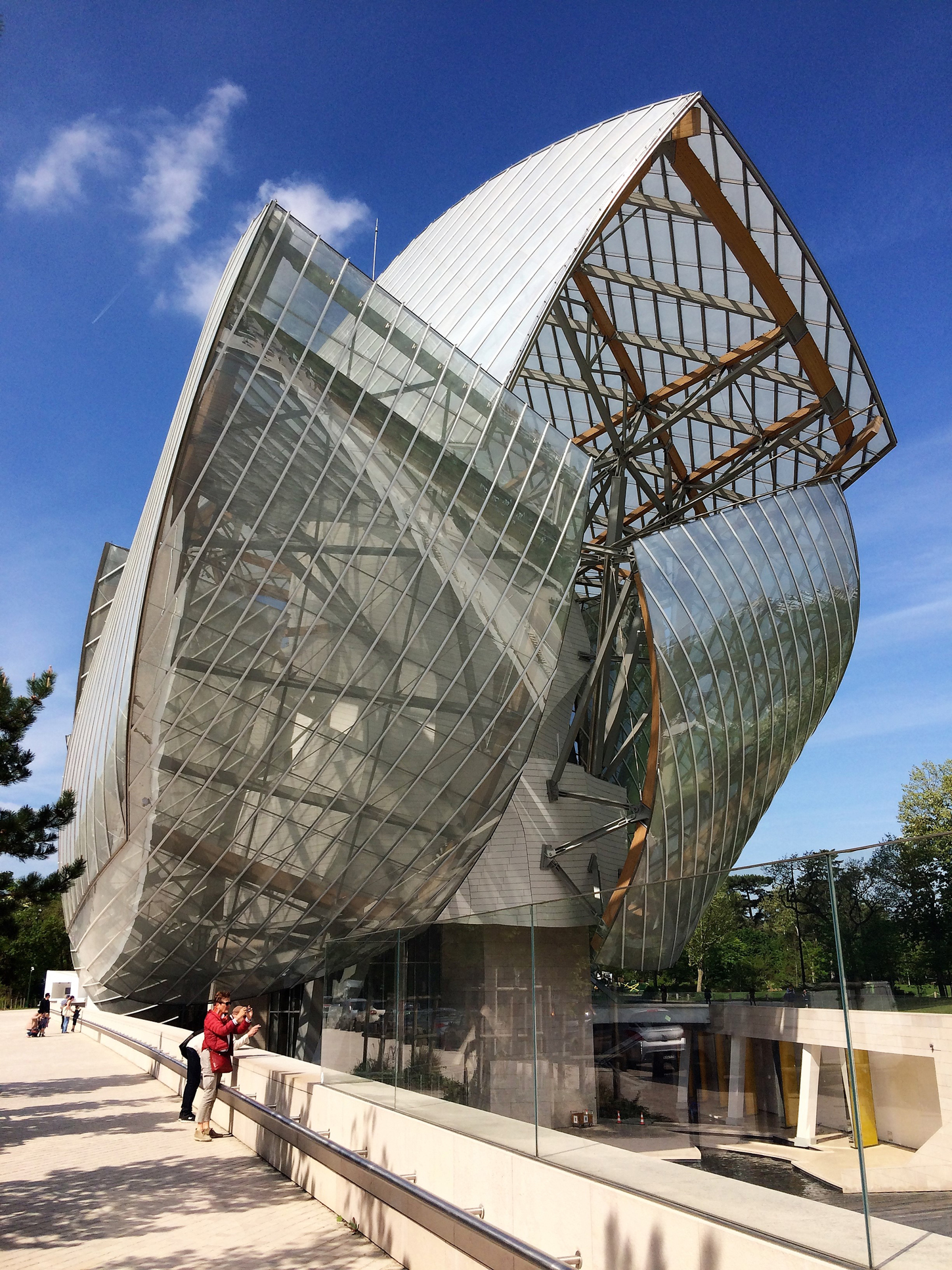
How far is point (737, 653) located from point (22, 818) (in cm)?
1935

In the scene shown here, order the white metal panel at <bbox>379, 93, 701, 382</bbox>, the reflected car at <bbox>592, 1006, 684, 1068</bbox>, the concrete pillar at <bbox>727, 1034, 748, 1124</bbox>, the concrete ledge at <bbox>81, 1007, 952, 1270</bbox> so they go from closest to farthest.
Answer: the concrete ledge at <bbox>81, 1007, 952, 1270</bbox>
the concrete pillar at <bbox>727, 1034, 748, 1124</bbox>
the reflected car at <bbox>592, 1006, 684, 1068</bbox>
the white metal panel at <bbox>379, 93, 701, 382</bbox>

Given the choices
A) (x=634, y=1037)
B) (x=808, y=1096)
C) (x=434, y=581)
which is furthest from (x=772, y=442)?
(x=808, y=1096)

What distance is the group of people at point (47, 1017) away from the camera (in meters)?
35.0

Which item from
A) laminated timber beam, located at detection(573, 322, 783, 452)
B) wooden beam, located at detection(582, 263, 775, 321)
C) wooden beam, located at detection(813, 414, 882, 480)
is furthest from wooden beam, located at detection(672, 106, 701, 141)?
wooden beam, located at detection(813, 414, 882, 480)

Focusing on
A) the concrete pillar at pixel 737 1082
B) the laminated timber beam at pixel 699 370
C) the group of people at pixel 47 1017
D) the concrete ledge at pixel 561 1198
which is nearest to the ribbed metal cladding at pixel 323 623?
the laminated timber beam at pixel 699 370

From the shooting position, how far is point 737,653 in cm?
2662

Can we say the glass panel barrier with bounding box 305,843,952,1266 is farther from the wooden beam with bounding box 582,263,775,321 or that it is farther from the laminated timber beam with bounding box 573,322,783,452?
the wooden beam with bounding box 582,263,775,321

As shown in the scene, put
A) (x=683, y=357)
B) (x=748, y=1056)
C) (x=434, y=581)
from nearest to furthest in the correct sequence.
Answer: (x=748, y=1056) → (x=434, y=581) → (x=683, y=357)

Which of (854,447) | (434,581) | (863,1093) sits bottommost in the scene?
(863,1093)

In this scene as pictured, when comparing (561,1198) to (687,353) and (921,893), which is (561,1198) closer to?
(921,893)

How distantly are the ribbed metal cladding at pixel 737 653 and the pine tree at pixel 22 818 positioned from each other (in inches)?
605

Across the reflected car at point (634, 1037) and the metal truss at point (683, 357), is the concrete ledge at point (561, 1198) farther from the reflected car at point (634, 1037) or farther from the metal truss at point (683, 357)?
the metal truss at point (683, 357)

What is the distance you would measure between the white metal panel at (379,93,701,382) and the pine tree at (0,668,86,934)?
39.9 ft

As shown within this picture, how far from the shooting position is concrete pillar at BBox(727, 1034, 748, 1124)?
4770 millimetres
